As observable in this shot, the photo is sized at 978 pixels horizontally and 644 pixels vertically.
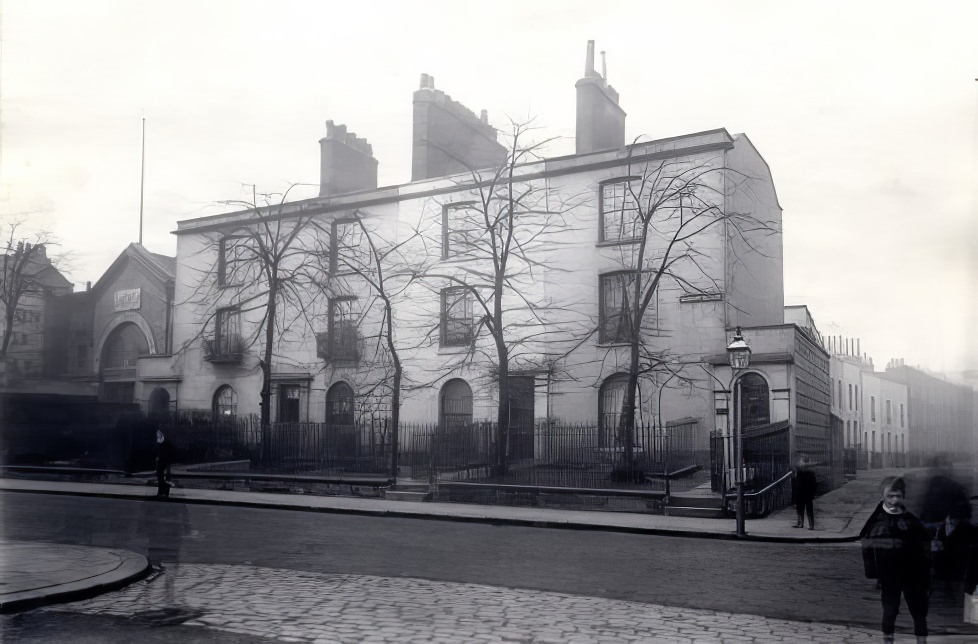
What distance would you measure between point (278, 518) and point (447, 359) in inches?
203

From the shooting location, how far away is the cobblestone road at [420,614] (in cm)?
592

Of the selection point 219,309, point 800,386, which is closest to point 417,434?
point 219,309

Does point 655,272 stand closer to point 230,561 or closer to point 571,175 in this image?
point 571,175

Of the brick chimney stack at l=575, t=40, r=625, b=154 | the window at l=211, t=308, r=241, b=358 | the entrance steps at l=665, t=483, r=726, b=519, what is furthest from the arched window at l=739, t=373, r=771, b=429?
the window at l=211, t=308, r=241, b=358

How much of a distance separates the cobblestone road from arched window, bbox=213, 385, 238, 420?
16.3 meters

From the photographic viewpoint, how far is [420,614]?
6.52 meters

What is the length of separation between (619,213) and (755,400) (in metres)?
6.13

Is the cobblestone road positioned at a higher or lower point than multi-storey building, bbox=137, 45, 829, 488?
lower

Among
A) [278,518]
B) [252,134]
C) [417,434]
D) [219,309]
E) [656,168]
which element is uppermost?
[656,168]

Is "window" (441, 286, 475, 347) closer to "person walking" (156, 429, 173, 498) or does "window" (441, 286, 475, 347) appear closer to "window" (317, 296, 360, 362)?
"window" (317, 296, 360, 362)

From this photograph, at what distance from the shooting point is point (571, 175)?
18562mm

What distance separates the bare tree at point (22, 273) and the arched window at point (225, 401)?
1049 cm

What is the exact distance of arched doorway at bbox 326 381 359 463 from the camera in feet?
71.5

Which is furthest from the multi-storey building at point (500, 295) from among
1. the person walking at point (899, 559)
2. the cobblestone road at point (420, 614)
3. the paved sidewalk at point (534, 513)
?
the person walking at point (899, 559)
